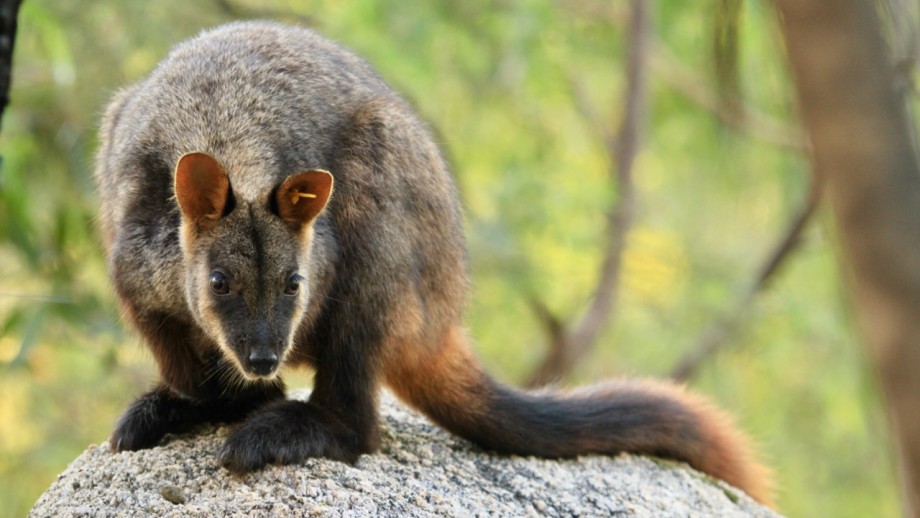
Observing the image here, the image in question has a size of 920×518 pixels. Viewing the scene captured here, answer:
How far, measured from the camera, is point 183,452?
459cm

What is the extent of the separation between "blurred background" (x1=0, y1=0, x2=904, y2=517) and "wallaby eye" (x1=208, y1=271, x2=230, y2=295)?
3.08m

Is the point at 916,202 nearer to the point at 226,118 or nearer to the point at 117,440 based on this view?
the point at 226,118

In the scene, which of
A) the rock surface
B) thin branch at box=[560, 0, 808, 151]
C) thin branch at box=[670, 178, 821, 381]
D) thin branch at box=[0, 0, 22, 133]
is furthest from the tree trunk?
thin branch at box=[560, 0, 808, 151]

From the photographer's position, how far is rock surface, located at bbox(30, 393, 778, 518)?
4184mm

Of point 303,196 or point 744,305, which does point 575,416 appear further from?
point 744,305

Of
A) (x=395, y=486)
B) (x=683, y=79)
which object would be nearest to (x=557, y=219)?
(x=683, y=79)

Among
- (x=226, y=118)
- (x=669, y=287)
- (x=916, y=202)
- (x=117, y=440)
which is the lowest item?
(x=669, y=287)

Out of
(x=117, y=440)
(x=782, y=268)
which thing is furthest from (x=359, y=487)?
(x=782, y=268)

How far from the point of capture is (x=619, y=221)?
1059cm

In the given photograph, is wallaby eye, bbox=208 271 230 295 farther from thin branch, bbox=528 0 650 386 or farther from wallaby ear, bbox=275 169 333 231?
thin branch, bbox=528 0 650 386

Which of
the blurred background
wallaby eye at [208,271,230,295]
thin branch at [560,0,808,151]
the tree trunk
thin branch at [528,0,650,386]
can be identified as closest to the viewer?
the tree trunk

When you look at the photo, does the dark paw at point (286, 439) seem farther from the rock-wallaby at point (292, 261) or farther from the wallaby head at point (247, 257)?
the wallaby head at point (247, 257)

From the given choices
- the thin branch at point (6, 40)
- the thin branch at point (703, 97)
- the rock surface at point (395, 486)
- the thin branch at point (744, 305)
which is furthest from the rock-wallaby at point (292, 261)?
the thin branch at point (703, 97)

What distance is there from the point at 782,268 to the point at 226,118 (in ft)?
25.0
